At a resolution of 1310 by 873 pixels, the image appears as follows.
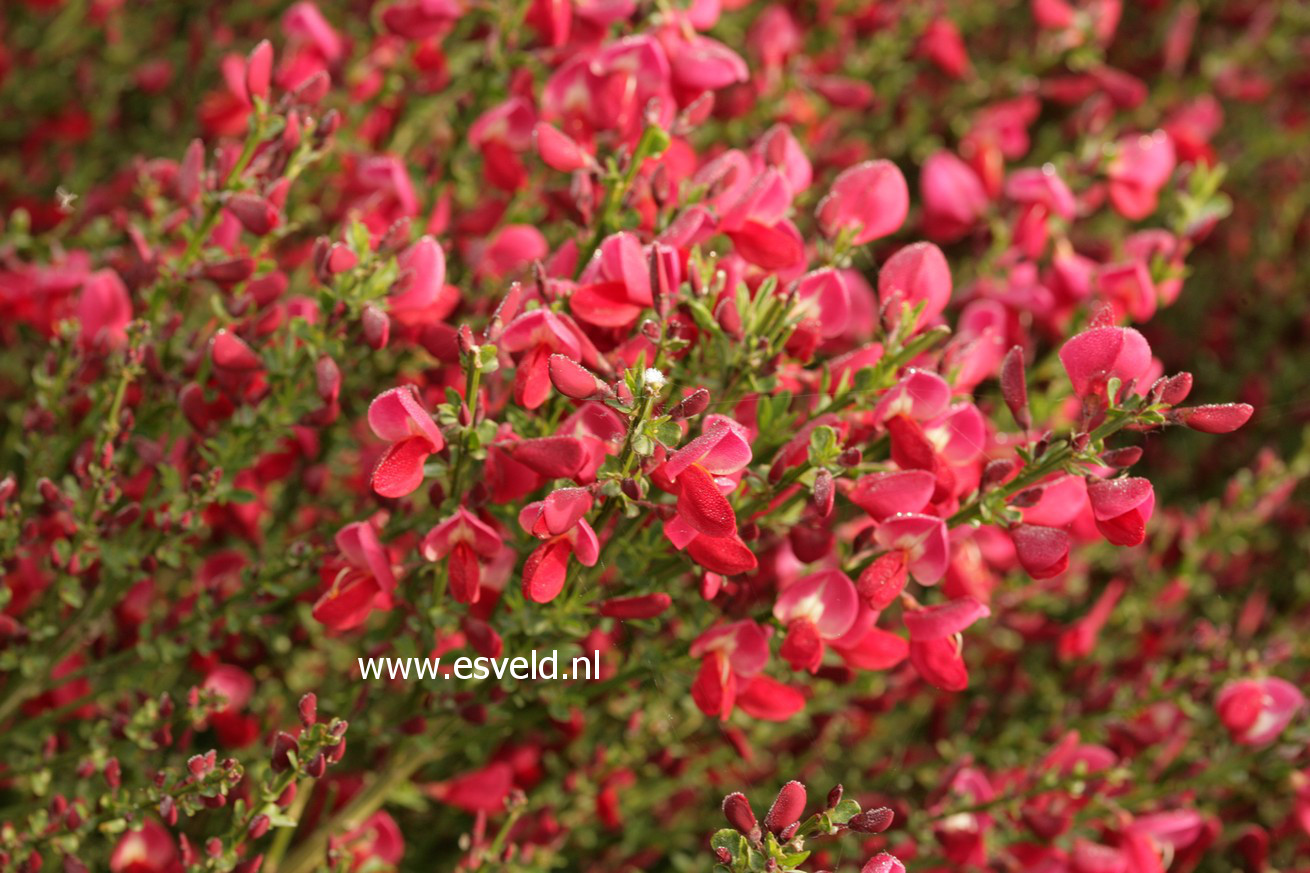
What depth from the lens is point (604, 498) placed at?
781mm

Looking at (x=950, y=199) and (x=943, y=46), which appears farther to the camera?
(x=943, y=46)

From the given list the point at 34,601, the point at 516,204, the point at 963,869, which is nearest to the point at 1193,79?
the point at 516,204

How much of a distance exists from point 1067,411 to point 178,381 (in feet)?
2.86

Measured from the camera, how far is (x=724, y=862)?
2.46 feet

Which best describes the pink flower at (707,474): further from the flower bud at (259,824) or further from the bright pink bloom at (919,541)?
the flower bud at (259,824)

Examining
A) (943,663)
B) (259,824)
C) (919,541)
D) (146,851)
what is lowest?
(146,851)

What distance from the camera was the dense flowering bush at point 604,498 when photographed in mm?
819

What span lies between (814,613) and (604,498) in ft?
0.63

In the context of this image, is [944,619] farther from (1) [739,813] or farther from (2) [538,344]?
(2) [538,344]

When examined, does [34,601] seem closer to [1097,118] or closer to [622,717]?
[622,717]

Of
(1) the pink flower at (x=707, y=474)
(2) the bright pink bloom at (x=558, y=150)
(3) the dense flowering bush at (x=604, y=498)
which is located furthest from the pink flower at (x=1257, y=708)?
(2) the bright pink bloom at (x=558, y=150)

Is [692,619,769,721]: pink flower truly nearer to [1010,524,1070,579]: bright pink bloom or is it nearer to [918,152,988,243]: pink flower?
[1010,524,1070,579]: bright pink bloom

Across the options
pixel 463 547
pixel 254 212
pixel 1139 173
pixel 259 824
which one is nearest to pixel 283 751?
pixel 259 824

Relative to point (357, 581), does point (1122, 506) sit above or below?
above
